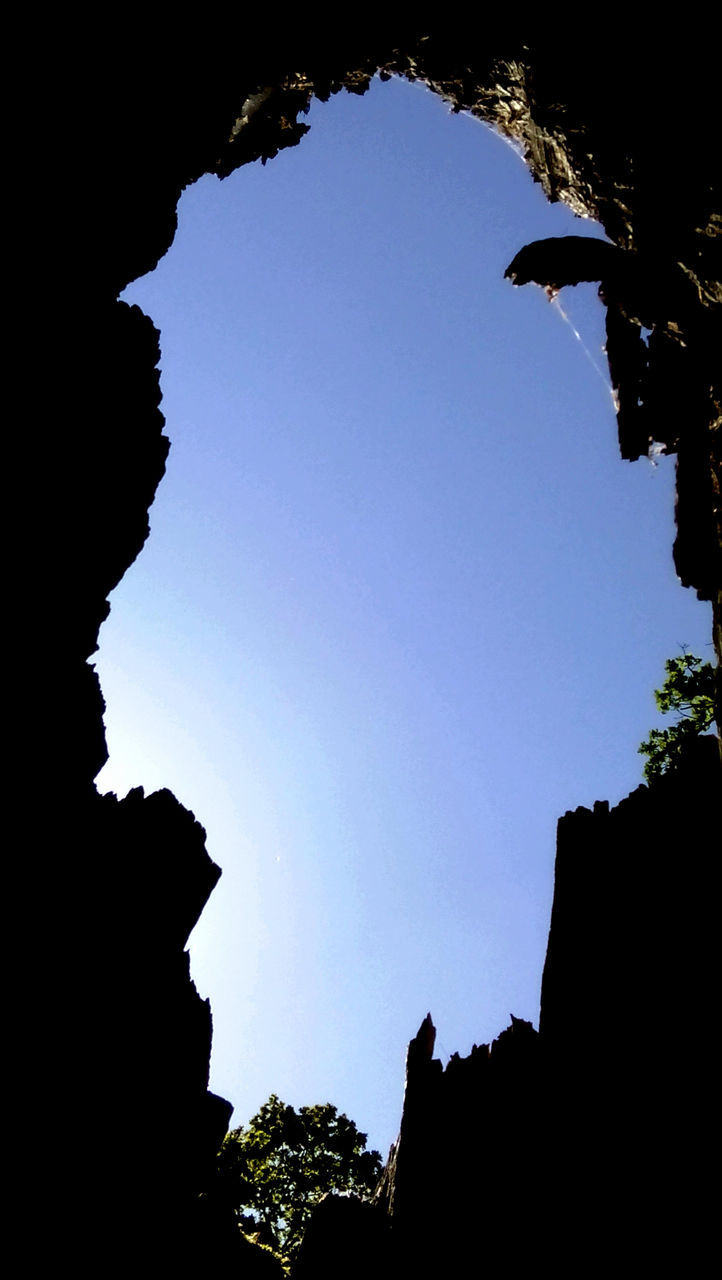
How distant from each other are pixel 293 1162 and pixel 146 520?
29.1 meters

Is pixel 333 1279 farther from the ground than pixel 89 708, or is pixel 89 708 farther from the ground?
pixel 89 708

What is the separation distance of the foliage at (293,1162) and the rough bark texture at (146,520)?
12770 millimetres

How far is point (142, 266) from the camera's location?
14.3m

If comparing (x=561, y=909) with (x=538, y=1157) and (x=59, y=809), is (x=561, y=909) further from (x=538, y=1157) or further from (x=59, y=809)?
(x=59, y=809)

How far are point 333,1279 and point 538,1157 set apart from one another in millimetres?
5885

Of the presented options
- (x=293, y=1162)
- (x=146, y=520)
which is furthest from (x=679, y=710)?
(x=293, y=1162)

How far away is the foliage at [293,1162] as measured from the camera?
26.8m

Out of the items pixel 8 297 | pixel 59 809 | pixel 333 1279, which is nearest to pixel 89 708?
pixel 59 809

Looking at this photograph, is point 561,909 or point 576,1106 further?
point 561,909

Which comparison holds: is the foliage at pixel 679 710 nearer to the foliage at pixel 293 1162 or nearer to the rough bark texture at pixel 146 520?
the rough bark texture at pixel 146 520

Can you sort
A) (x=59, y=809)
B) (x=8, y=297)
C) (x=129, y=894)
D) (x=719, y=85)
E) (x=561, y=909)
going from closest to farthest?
→ (x=719, y=85) → (x=8, y=297) → (x=59, y=809) → (x=129, y=894) → (x=561, y=909)

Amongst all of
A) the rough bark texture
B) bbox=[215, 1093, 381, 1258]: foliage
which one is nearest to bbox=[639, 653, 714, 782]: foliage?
the rough bark texture

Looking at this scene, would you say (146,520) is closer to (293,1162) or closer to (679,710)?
(679,710)

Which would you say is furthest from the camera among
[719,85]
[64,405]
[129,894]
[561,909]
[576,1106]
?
[561,909]
